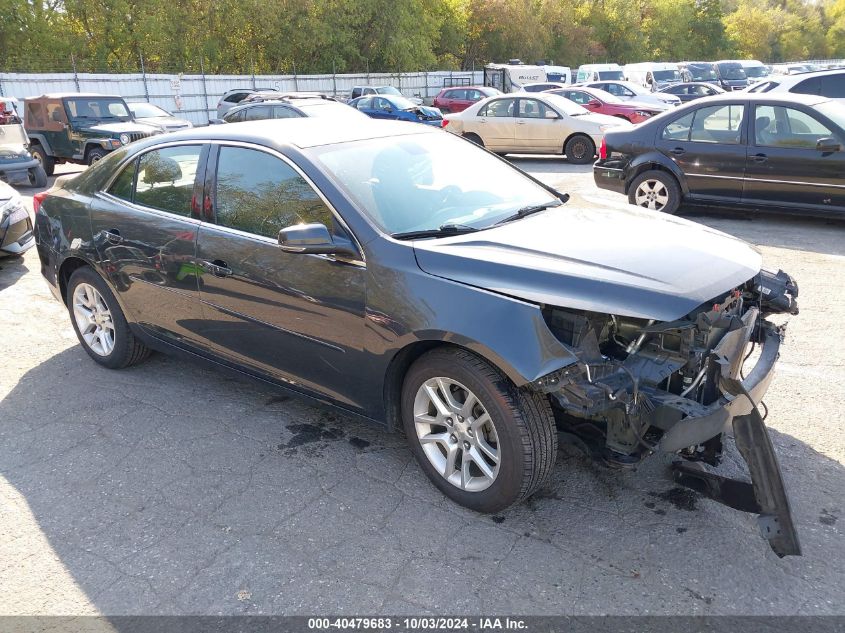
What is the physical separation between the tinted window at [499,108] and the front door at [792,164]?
8005mm

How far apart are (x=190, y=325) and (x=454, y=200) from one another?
1783 millimetres

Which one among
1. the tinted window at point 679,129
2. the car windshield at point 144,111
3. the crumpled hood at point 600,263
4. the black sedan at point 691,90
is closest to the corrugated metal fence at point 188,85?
the car windshield at point 144,111

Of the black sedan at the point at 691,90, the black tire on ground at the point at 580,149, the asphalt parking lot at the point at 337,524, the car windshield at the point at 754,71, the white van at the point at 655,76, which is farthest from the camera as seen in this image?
the car windshield at the point at 754,71

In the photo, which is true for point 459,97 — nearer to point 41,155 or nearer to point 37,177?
point 41,155

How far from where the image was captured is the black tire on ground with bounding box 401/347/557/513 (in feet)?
9.94

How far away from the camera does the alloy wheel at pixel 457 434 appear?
3.21 metres

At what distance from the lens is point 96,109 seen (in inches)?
615

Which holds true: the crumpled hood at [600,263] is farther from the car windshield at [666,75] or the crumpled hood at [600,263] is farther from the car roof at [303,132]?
the car windshield at [666,75]

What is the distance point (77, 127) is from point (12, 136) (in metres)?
1.76

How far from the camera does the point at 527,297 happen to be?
2996 mm

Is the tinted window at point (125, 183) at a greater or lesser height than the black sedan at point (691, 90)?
greater

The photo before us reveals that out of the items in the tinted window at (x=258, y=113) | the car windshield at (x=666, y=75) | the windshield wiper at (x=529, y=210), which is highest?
the car windshield at (x=666, y=75)

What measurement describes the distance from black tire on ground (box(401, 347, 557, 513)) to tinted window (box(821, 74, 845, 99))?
11896mm

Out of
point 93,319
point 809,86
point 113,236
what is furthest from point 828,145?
point 93,319
